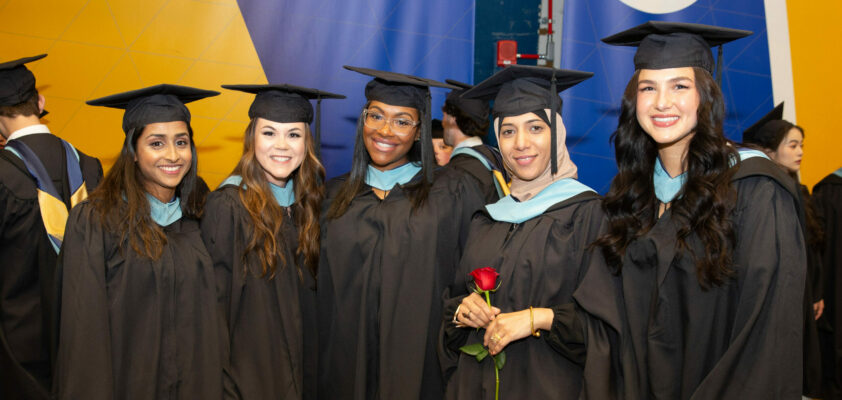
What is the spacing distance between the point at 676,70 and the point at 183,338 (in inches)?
91.8

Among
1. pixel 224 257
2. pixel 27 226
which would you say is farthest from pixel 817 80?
pixel 27 226

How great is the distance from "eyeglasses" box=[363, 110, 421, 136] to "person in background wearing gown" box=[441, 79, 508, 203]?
408 mm

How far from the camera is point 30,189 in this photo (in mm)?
3291

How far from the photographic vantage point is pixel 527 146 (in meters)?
2.67

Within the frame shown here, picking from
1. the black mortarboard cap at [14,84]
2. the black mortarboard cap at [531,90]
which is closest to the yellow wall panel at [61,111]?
the black mortarboard cap at [14,84]

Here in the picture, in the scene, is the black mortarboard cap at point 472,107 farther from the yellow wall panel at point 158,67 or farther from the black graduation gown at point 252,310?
the yellow wall panel at point 158,67

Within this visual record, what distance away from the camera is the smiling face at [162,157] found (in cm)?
282

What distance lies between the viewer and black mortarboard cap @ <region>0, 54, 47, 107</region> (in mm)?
3447

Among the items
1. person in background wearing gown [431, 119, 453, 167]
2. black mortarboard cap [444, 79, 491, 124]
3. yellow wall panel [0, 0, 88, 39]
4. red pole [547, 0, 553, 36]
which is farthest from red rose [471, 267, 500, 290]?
yellow wall panel [0, 0, 88, 39]

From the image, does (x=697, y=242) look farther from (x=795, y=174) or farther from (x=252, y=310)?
(x=795, y=174)

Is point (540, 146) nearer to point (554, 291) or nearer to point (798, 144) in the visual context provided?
point (554, 291)

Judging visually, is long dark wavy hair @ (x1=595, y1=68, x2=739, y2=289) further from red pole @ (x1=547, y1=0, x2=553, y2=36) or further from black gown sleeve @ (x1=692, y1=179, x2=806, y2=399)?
red pole @ (x1=547, y1=0, x2=553, y2=36)

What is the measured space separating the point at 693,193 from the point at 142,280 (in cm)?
226

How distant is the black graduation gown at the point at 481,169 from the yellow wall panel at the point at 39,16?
3.01 meters
